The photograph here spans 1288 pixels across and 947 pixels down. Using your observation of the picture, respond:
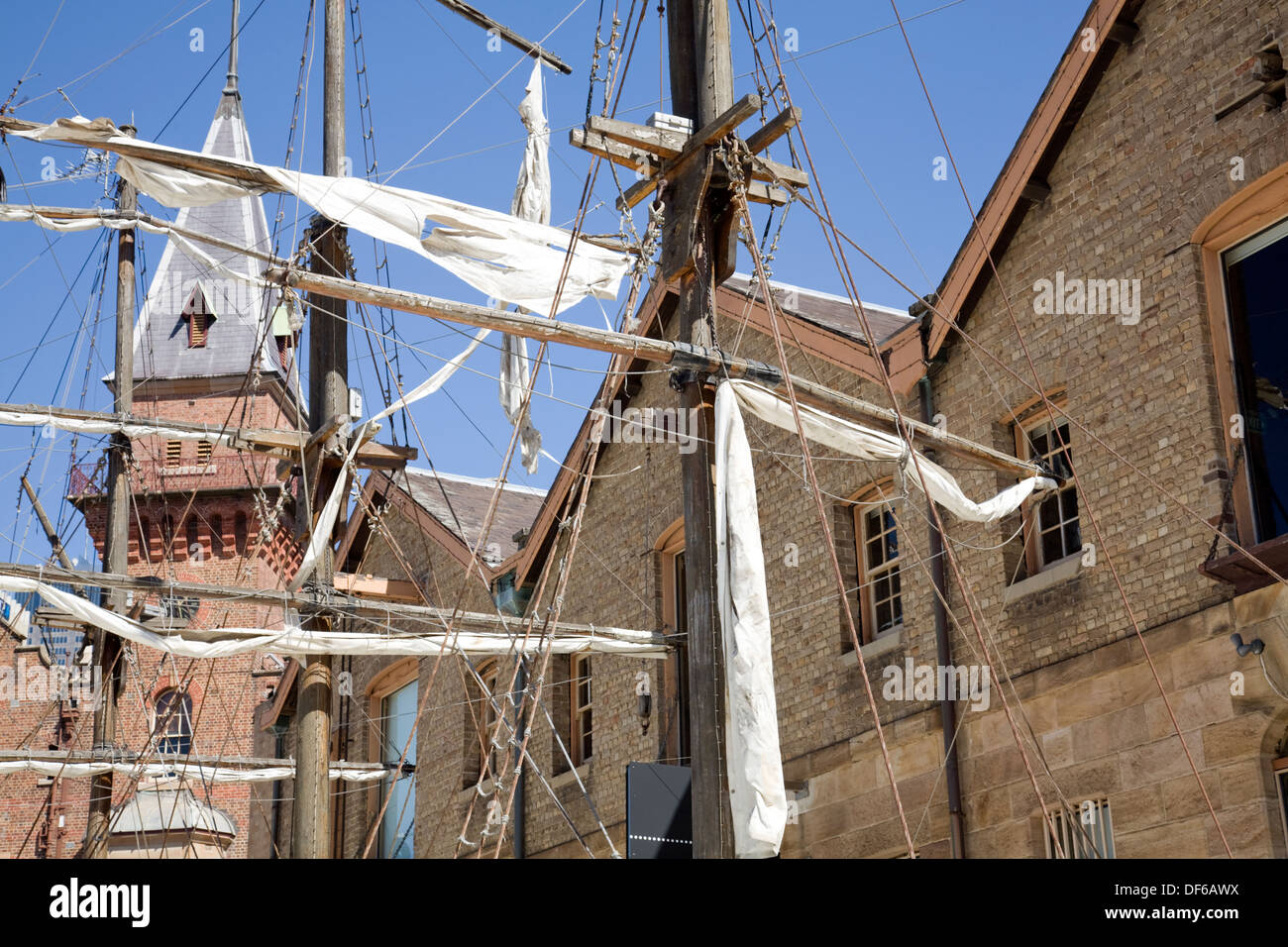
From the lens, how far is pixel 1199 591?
464 inches

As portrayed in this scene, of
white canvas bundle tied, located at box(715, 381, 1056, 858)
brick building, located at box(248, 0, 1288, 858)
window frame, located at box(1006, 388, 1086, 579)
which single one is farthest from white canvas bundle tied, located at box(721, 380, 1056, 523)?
window frame, located at box(1006, 388, 1086, 579)

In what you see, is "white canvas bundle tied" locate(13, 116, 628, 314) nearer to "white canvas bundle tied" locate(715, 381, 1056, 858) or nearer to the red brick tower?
"white canvas bundle tied" locate(715, 381, 1056, 858)

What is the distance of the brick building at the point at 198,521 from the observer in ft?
136

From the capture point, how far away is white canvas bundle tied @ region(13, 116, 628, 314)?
16953mm


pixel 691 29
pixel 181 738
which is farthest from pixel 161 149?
pixel 181 738

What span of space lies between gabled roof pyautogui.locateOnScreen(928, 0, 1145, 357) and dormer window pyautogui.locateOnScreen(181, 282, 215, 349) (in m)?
44.8

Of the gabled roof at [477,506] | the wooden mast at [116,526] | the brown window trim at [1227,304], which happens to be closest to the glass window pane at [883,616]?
the brown window trim at [1227,304]

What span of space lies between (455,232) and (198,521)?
3532 cm

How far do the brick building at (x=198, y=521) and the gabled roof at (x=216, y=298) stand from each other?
0.07 meters

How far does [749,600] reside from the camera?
422 inches

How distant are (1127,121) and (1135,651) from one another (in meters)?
4.85

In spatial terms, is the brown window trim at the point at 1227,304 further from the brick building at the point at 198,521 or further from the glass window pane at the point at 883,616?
the brick building at the point at 198,521
